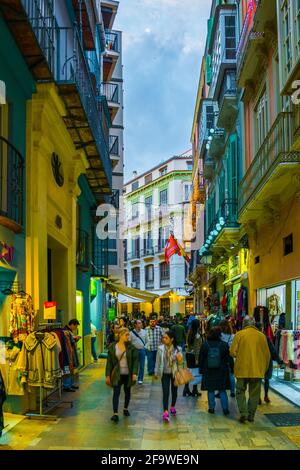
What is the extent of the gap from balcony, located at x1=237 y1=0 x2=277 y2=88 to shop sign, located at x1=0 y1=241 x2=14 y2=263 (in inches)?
320

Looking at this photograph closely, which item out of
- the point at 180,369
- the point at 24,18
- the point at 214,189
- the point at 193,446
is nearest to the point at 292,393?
the point at 180,369

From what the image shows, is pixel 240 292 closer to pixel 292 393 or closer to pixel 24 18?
pixel 292 393

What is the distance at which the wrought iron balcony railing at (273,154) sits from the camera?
1116 centimetres

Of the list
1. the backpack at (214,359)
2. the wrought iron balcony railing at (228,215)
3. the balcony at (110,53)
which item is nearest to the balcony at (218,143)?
the wrought iron balcony railing at (228,215)

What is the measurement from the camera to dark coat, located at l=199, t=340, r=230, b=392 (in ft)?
32.4

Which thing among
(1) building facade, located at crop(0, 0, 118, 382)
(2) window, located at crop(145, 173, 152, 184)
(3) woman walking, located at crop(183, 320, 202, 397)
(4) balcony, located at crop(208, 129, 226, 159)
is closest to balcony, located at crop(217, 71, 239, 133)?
(4) balcony, located at crop(208, 129, 226, 159)

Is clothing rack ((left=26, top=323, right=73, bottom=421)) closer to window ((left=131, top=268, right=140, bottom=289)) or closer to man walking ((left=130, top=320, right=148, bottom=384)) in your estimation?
man walking ((left=130, top=320, right=148, bottom=384))

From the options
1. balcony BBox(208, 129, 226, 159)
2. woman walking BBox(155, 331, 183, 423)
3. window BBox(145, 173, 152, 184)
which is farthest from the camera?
window BBox(145, 173, 152, 184)

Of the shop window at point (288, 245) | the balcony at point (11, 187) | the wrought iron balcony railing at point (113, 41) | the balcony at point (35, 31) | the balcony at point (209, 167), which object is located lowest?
the shop window at point (288, 245)

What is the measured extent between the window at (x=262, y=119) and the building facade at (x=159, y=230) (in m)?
35.5

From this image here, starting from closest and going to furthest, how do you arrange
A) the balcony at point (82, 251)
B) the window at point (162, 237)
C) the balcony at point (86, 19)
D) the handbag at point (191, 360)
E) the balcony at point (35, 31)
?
the balcony at point (35, 31)
the handbag at point (191, 360)
the balcony at point (86, 19)
the balcony at point (82, 251)
the window at point (162, 237)

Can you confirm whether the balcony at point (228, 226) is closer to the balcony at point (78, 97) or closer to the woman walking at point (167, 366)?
the balcony at point (78, 97)

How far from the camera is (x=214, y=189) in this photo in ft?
92.5

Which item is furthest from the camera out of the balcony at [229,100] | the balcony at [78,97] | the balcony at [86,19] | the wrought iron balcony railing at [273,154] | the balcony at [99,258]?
the balcony at [99,258]
